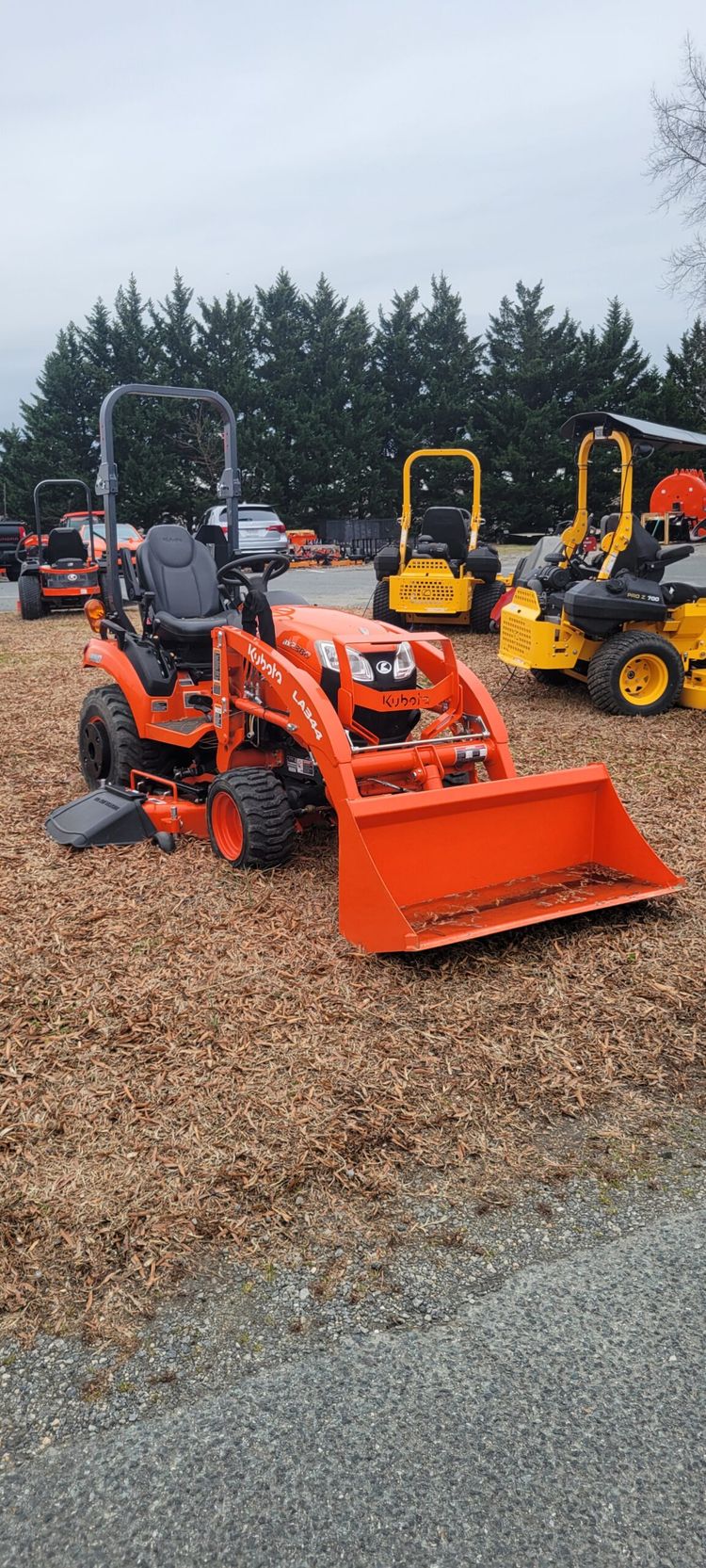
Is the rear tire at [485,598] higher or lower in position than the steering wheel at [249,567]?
lower

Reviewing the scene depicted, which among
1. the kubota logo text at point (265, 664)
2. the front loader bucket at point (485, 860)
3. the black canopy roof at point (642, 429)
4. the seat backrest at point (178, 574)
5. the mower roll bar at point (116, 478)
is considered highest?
the black canopy roof at point (642, 429)

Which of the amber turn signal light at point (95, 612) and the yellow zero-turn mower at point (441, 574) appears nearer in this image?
the amber turn signal light at point (95, 612)

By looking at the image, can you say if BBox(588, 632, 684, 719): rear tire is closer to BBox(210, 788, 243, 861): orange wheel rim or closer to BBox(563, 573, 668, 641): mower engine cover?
BBox(563, 573, 668, 641): mower engine cover

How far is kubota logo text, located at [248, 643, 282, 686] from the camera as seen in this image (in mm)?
4551

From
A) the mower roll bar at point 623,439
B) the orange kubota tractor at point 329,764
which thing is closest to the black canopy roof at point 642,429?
the mower roll bar at point 623,439

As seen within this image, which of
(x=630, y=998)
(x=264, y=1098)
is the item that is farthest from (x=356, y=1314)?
(x=630, y=998)

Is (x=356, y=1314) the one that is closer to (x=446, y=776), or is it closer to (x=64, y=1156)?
→ (x=64, y=1156)

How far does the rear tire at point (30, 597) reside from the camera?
54.6ft

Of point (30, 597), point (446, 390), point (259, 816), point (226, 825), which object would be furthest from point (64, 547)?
point (446, 390)

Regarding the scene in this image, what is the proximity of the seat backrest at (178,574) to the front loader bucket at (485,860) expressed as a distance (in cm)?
206

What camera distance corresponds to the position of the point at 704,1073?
10.7 feet

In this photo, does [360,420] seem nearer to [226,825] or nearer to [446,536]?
[446,536]

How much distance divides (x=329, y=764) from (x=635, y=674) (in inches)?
200

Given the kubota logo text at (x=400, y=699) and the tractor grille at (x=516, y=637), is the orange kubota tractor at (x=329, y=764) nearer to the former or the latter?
the kubota logo text at (x=400, y=699)
